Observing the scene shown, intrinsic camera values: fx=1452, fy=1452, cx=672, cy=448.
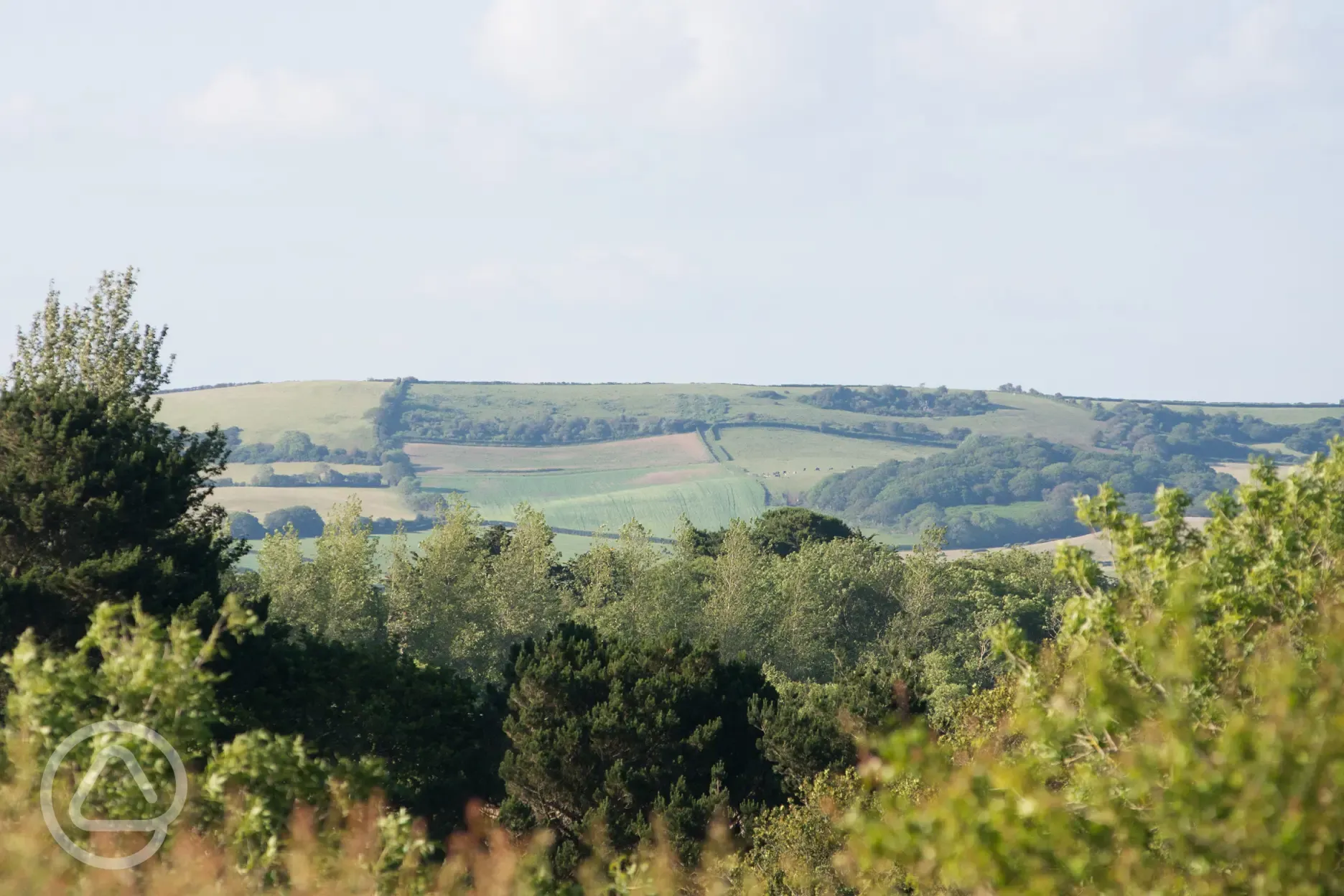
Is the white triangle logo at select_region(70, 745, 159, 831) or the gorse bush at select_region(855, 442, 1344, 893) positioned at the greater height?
the gorse bush at select_region(855, 442, 1344, 893)

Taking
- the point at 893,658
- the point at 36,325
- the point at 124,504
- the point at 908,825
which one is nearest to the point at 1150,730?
the point at 908,825

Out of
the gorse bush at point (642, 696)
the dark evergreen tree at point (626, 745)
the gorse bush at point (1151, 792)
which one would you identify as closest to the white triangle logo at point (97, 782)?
the gorse bush at point (642, 696)

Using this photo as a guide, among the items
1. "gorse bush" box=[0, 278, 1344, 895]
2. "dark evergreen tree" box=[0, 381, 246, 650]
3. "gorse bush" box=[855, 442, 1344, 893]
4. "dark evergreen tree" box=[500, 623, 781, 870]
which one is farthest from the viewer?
"dark evergreen tree" box=[500, 623, 781, 870]

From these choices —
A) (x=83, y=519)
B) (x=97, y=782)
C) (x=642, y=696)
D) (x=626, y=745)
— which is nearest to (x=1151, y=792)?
(x=97, y=782)

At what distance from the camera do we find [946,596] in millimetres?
107062

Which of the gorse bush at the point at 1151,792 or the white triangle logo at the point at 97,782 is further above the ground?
the gorse bush at the point at 1151,792

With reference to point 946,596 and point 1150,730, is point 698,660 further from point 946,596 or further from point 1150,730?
point 946,596

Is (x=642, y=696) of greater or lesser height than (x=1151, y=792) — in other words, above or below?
below

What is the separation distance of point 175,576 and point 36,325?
69.5 feet

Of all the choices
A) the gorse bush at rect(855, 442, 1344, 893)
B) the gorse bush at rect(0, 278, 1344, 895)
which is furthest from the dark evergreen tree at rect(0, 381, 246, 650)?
the gorse bush at rect(855, 442, 1344, 893)

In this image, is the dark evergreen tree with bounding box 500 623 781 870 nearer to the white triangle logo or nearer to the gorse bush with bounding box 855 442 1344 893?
the white triangle logo

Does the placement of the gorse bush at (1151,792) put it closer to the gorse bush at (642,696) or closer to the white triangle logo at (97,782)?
the gorse bush at (642,696)

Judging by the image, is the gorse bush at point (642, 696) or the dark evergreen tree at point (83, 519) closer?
the gorse bush at point (642, 696)

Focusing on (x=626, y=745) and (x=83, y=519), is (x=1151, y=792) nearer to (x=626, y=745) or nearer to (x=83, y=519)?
(x=626, y=745)
